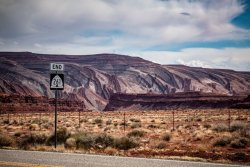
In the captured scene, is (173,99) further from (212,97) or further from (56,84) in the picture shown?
(56,84)

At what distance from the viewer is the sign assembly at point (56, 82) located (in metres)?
13.8

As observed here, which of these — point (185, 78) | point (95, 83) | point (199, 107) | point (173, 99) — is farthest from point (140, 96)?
point (185, 78)

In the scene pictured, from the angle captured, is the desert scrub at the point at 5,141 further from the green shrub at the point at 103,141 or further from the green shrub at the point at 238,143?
the green shrub at the point at 238,143

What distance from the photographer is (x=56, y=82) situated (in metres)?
13.9

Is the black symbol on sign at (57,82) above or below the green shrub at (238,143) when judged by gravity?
above

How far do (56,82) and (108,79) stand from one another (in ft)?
514

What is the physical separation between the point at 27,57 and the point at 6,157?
187766mm

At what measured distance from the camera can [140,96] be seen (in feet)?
445

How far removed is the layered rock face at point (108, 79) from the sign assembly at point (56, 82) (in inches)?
4539

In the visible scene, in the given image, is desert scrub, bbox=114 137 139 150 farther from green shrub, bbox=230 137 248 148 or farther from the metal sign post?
green shrub, bbox=230 137 248 148

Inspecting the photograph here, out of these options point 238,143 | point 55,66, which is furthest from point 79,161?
point 238,143

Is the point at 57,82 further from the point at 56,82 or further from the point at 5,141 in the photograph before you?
the point at 5,141

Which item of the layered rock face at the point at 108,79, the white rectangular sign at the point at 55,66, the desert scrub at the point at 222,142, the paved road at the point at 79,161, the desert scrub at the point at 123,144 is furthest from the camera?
the layered rock face at the point at 108,79

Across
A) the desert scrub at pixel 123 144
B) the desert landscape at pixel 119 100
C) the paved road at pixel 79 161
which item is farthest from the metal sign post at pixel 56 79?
the desert scrub at pixel 123 144
